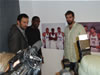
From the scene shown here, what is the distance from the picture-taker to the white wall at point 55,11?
2.69m

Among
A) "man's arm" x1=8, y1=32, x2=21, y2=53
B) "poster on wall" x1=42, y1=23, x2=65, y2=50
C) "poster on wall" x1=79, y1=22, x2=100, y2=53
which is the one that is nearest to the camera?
"man's arm" x1=8, y1=32, x2=21, y2=53

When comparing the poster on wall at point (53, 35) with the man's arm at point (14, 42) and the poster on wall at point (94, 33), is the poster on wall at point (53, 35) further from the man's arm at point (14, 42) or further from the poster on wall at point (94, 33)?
the man's arm at point (14, 42)

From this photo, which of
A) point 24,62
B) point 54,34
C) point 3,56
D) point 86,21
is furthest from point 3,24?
point 86,21

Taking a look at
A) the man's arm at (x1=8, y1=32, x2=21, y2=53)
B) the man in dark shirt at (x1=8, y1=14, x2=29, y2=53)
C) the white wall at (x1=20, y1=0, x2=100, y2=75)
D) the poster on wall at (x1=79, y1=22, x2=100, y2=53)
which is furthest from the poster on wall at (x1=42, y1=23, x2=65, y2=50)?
the man's arm at (x1=8, y1=32, x2=21, y2=53)

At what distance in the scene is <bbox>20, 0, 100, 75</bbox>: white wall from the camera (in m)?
2.69

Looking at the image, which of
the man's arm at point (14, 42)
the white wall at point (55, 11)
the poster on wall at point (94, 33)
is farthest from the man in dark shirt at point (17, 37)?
the poster on wall at point (94, 33)

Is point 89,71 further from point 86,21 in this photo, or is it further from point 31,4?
point 31,4

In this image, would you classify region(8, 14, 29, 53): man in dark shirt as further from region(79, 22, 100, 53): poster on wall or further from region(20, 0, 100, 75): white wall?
region(79, 22, 100, 53): poster on wall

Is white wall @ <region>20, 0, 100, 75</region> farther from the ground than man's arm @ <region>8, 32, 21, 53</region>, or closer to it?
farther from the ground

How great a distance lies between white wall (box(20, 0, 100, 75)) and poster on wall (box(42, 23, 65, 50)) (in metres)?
0.09

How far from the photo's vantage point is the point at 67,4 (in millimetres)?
2879

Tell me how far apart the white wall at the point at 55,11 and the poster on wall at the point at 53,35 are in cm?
9

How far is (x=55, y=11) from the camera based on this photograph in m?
3.01

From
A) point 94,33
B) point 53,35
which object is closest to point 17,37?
point 53,35
